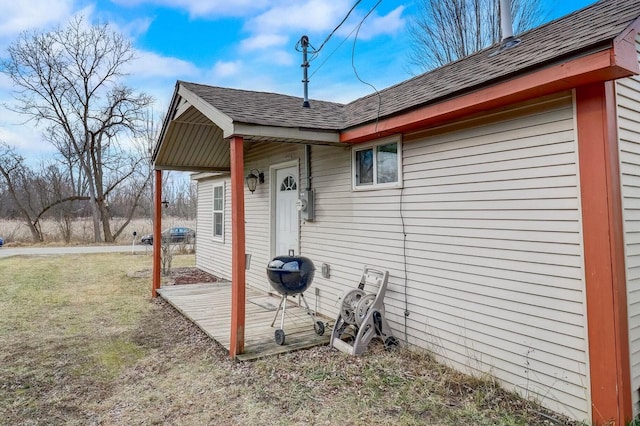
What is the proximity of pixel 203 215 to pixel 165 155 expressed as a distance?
3274 mm

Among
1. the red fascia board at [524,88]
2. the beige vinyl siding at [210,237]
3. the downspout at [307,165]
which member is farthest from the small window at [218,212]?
the red fascia board at [524,88]

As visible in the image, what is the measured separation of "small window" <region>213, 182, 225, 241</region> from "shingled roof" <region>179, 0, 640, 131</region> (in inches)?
139

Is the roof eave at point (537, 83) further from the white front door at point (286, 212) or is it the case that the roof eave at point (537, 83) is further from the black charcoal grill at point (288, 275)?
the white front door at point (286, 212)

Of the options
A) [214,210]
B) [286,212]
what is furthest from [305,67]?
[214,210]

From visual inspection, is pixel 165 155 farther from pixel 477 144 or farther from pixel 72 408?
pixel 477 144

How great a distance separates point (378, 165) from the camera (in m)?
4.43

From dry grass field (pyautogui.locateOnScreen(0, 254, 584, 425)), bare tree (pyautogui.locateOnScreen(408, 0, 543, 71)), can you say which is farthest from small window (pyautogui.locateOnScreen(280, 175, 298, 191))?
bare tree (pyautogui.locateOnScreen(408, 0, 543, 71))

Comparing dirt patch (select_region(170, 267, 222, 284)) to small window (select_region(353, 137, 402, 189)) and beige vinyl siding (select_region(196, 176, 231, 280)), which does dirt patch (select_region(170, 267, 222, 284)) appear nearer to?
beige vinyl siding (select_region(196, 176, 231, 280))

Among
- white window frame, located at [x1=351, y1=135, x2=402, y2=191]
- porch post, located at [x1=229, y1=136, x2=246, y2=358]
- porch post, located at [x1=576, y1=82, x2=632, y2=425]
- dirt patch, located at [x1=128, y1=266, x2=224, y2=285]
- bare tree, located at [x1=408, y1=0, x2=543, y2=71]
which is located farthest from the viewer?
bare tree, located at [x1=408, y1=0, x2=543, y2=71]

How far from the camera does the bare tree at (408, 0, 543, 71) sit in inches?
470

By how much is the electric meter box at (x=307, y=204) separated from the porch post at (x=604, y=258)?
11.5 ft

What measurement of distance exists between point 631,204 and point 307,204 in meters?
3.71

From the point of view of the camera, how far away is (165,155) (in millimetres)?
6695

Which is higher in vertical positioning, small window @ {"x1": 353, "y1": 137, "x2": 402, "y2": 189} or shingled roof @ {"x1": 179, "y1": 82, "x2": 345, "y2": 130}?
shingled roof @ {"x1": 179, "y1": 82, "x2": 345, "y2": 130}
